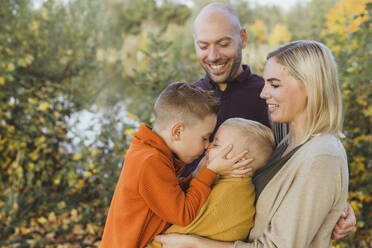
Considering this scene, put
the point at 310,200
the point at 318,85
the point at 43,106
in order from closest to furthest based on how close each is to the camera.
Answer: the point at 310,200 < the point at 318,85 < the point at 43,106

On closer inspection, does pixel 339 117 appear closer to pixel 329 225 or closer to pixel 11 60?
pixel 329 225

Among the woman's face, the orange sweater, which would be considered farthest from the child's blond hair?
the orange sweater

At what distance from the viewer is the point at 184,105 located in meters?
1.71

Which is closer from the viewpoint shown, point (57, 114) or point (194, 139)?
point (194, 139)

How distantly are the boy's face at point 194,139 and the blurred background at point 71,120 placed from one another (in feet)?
6.86

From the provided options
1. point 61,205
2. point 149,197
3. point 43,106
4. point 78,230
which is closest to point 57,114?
point 43,106

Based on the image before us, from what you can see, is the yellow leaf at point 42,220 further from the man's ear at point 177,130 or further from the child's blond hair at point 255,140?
the child's blond hair at point 255,140

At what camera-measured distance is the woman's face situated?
1.60 meters

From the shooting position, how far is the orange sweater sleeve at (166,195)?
1553mm

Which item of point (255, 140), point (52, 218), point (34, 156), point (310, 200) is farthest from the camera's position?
point (34, 156)

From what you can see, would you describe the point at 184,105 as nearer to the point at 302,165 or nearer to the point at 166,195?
the point at 166,195

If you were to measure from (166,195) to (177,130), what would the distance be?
33 centimetres

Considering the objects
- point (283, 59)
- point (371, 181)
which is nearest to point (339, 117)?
point (283, 59)

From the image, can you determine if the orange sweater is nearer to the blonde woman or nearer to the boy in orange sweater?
the boy in orange sweater
